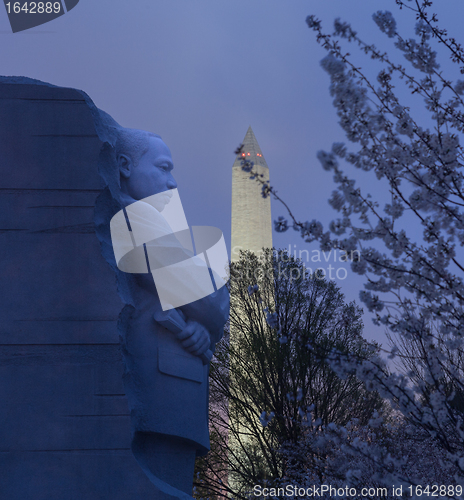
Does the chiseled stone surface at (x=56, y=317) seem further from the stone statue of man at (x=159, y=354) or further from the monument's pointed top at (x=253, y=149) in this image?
the monument's pointed top at (x=253, y=149)

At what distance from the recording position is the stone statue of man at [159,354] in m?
A: 2.67

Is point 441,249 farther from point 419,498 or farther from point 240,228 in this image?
point 240,228

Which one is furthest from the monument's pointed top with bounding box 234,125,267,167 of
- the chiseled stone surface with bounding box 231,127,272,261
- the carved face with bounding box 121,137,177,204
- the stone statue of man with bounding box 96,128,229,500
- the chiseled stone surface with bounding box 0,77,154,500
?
the chiseled stone surface with bounding box 0,77,154,500

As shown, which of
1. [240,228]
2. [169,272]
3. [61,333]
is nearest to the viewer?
[61,333]

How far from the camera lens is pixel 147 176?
10.8 feet

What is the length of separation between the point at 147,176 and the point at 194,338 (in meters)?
1.14

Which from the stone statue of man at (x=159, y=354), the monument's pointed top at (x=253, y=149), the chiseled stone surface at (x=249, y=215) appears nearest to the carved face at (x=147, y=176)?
the stone statue of man at (x=159, y=354)

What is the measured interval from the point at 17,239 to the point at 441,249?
7.10 feet

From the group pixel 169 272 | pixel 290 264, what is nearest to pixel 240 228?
pixel 290 264

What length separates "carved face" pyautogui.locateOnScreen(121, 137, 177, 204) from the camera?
3.26m

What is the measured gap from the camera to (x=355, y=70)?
2340 mm

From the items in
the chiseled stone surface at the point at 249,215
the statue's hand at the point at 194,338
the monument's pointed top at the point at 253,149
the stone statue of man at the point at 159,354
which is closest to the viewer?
the stone statue of man at the point at 159,354

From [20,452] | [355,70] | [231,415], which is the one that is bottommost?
[231,415]

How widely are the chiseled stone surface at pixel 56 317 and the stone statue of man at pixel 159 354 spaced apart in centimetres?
10
